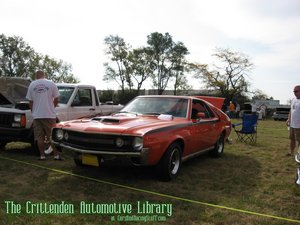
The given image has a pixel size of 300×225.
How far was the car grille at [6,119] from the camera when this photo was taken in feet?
24.9

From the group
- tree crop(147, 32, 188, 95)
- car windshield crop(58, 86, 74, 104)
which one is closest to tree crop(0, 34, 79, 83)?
tree crop(147, 32, 188, 95)

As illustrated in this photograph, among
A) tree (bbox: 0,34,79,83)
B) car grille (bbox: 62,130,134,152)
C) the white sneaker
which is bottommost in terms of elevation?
the white sneaker

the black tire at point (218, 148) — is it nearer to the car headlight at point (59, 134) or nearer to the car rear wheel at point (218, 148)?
the car rear wheel at point (218, 148)

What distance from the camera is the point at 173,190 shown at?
516cm

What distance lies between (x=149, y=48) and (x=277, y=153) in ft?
185

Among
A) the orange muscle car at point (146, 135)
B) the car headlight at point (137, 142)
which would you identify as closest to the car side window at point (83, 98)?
the orange muscle car at point (146, 135)

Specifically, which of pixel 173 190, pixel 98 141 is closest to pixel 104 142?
pixel 98 141

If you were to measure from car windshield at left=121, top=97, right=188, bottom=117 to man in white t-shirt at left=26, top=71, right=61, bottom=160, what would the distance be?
158cm

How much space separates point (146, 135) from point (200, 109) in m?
2.88

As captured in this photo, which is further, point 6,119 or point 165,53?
point 165,53

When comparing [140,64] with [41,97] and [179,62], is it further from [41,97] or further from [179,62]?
[41,97]

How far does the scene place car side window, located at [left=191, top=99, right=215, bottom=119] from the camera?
6.89 metres

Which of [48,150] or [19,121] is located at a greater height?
[19,121]

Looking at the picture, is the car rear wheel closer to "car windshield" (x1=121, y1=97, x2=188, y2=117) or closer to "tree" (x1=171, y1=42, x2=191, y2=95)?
"car windshield" (x1=121, y1=97, x2=188, y2=117)
